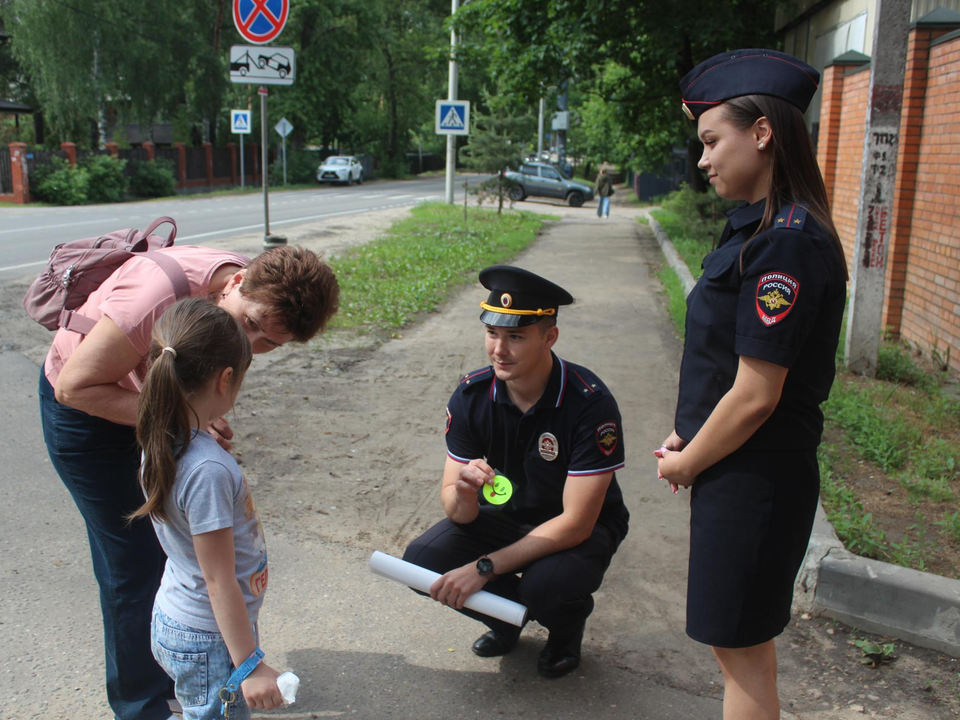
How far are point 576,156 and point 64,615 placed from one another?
2173 inches

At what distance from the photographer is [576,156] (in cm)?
5616

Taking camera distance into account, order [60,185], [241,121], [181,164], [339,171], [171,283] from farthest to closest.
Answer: [339,171] → [181,164] → [241,121] → [60,185] → [171,283]

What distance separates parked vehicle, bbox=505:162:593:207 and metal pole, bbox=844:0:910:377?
27.8 metres

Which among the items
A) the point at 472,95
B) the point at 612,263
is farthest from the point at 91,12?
the point at 472,95

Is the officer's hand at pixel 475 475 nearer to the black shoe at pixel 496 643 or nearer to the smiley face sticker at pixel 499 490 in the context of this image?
the smiley face sticker at pixel 499 490

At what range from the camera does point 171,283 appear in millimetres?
2373

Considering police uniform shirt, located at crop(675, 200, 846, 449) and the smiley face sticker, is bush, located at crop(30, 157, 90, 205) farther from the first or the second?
police uniform shirt, located at crop(675, 200, 846, 449)

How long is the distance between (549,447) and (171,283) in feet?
4.41

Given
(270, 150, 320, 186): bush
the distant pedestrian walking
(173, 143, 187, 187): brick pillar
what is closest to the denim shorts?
the distant pedestrian walking

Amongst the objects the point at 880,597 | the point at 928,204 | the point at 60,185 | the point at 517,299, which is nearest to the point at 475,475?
the point at 517,299

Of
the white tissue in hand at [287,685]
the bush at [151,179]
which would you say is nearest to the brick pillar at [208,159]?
the bush at [151,179]

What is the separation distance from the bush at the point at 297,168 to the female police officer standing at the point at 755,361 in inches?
1651

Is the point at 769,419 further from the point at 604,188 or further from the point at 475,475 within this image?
the point at 604,188

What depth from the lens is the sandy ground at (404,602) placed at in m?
2.96
